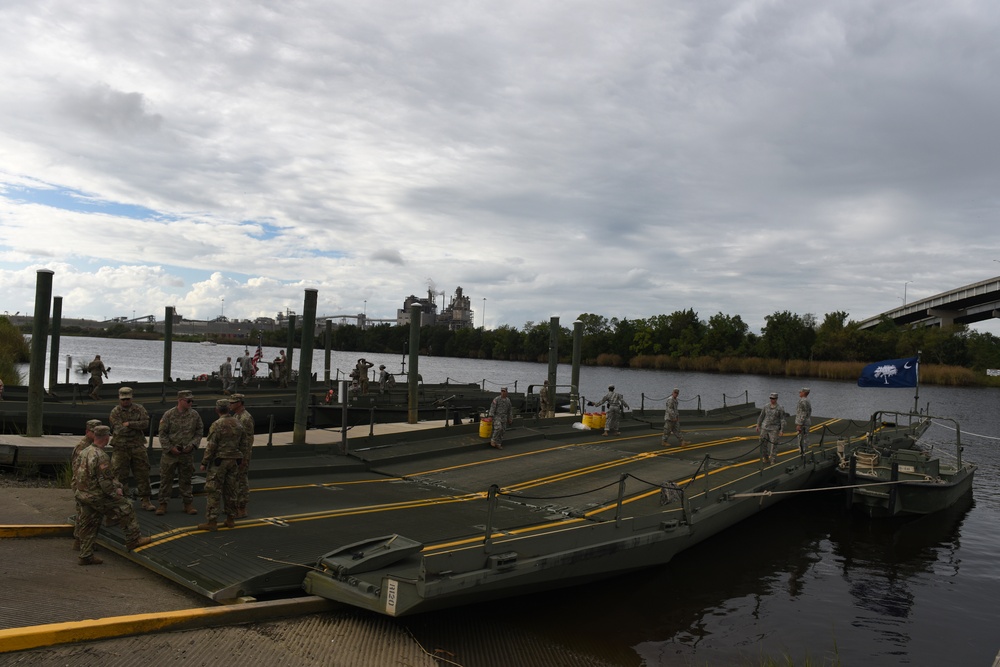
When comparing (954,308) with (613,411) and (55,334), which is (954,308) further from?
(55,334)

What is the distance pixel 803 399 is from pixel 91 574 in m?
15.6

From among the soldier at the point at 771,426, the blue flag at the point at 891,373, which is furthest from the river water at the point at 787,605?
the blue flag at the point at 891,373

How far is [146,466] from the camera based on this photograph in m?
10.5

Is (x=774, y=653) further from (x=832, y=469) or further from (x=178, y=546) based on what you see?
(x=832, y=469)

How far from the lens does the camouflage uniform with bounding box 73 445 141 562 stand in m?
8.35

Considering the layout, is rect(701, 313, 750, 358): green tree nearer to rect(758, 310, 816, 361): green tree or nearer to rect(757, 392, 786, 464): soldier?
rect(758, 310, 816, 361): green tree

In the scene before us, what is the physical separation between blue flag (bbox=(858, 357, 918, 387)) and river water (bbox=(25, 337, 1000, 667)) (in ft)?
13.1

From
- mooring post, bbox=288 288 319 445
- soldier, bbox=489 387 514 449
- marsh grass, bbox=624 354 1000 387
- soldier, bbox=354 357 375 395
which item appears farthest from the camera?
marsh grass, bbox=624 354 1000 387

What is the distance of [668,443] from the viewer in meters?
19.1

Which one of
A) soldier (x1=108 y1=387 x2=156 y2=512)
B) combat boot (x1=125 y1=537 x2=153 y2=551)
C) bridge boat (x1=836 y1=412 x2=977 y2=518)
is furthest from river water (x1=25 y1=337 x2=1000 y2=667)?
soldier (x1=108 y1=387 x2=156 y2=512)

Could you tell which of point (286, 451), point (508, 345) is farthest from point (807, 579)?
point (508, 345)

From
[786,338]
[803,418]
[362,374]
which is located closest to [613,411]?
[803,418]

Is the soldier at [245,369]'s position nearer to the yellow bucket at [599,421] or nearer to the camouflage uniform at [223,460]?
the yellow bucket at [599,421]

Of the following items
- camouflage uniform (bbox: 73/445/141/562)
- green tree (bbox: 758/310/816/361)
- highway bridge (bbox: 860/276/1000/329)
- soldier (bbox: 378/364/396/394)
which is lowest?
camouflage uniform (bbox: 73/445/141/562)
